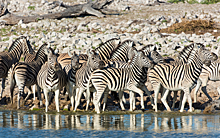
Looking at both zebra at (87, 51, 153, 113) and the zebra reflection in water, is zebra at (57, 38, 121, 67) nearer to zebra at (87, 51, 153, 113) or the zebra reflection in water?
zebra at (87, 51, 153, 113)

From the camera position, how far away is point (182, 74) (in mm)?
12469

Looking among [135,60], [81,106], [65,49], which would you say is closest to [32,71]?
[81,106]

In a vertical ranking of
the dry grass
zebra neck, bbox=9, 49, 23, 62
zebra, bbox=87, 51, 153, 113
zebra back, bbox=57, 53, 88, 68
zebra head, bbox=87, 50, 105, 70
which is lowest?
zebra, bbox=87, 51, 153, 113

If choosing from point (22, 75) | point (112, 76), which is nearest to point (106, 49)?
point (112, 76)

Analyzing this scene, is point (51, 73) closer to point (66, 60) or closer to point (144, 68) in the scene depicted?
point (144, 68)

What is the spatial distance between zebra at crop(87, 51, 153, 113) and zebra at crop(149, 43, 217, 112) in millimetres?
626

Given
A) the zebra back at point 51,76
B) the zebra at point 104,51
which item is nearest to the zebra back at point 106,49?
the zebra at point 104,51

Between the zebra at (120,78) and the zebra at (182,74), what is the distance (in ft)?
2.05

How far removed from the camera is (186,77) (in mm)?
12336

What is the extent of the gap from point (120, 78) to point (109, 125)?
3081 mm

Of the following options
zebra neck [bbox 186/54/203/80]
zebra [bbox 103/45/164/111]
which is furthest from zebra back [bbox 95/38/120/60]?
zebra neck [bbox 186/54/203/80]

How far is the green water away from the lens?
331 inches

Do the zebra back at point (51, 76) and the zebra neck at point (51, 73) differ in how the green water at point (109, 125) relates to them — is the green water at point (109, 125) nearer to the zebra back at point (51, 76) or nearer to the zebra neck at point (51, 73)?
the zebra back at point (51, 76)

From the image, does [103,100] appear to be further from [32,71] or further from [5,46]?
[5,46]
